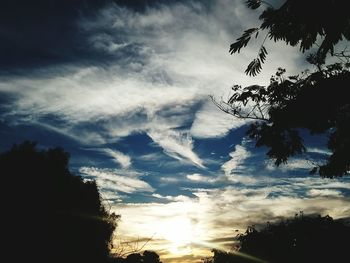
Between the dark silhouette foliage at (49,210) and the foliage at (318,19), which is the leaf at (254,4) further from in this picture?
the dark silhouette foliage at (49,210)

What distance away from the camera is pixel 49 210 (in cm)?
1373

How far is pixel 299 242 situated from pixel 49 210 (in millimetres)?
32491

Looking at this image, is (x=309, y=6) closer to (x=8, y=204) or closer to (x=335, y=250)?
(x=8, y=204)

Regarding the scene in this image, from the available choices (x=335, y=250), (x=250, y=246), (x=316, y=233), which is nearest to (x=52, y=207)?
(x=335, y=250)

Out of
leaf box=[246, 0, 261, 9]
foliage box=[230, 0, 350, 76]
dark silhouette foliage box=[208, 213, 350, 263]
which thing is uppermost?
leaf box=[246, 0, 261, 9]

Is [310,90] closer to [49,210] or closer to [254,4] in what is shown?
[254,4]

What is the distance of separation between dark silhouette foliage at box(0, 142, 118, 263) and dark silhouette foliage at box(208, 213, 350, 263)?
66.6 ft

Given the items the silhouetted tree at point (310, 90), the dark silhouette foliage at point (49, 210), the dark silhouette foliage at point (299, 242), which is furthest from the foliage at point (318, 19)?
the dark silhouette foliage at point (299, 242)

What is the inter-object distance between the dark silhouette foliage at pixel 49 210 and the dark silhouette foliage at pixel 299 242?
66.6ft

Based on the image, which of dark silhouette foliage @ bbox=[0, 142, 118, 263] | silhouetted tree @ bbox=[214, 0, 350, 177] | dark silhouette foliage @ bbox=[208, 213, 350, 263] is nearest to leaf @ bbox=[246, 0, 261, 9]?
silhouetted tree @ bbox=[214, 0, 350, 177]

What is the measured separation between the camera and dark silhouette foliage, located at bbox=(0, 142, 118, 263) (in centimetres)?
824

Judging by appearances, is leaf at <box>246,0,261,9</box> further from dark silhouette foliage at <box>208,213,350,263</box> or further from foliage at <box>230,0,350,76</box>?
dark silhouette foliage at <box>208,213,350,263</box>

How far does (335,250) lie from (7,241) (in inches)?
1265

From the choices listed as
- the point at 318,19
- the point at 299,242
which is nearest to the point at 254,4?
the point at 318,19
